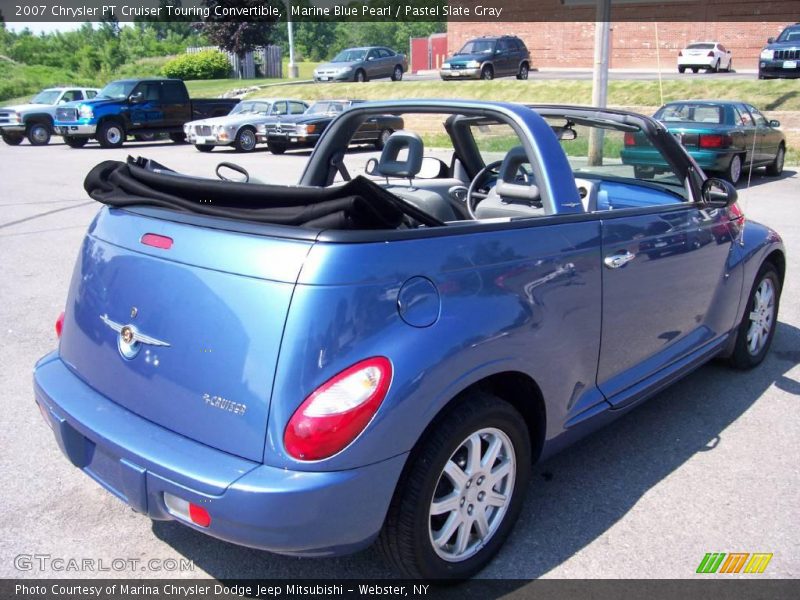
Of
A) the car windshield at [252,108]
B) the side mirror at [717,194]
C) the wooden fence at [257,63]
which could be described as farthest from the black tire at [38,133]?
the wooden fence at [257,63]

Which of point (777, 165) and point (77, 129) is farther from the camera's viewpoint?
point (77, 129)

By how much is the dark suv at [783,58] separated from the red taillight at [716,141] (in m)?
14.1

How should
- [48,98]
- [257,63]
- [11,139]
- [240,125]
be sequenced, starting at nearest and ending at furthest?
1. [240,125]
2. [11,139]
3. [48,98]
4. [257,63]

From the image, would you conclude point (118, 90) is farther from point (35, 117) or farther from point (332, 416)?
point (332, 416)

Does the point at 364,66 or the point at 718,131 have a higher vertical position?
the point at 364,66

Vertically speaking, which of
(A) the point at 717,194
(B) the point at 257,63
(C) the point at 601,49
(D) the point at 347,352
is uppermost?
(B) the point at 257,63

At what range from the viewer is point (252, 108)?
77.0 ft

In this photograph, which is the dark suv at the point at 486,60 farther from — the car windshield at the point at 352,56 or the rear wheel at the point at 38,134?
the rear wheel at the point at 38,134

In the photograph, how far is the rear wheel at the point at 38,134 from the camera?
25683mm

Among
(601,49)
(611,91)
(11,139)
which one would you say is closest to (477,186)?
(601,49)

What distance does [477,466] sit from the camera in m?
2.78

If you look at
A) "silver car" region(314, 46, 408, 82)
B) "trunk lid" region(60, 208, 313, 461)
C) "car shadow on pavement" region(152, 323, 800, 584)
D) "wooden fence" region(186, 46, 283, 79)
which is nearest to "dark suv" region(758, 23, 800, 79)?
"silver car" region(314, 46, 408, 82)

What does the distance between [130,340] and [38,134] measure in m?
26.7

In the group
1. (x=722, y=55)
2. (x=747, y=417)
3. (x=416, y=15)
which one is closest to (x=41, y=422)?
(x=747, y=417)
